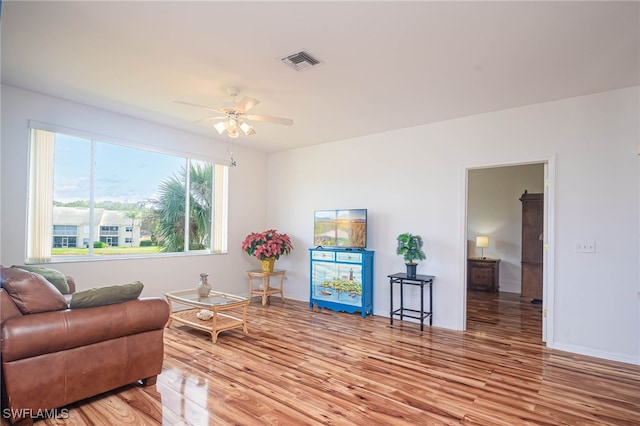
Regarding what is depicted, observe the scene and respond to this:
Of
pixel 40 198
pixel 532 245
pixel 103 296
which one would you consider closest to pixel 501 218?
pixel 532 245

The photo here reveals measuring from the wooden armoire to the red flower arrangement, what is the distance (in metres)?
4.43

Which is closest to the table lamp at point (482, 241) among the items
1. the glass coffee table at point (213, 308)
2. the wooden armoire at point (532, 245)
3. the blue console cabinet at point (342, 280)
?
the wooden armoire at point (532, 245)

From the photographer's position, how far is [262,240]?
5852mm

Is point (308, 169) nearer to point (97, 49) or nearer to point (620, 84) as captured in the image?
point (97, 49)

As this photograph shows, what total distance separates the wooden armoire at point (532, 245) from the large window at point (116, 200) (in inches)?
219

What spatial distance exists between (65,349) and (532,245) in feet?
23.0

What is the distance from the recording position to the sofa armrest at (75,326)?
2072 mm

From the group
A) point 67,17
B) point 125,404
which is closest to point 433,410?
point 125,404

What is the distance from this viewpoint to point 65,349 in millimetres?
2271

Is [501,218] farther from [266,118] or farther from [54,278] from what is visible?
[54,278]

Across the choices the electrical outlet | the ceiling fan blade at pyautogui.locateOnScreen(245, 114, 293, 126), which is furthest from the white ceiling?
the electrical outlet

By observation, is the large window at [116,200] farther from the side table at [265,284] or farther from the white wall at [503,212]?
the white wall at [503,212]

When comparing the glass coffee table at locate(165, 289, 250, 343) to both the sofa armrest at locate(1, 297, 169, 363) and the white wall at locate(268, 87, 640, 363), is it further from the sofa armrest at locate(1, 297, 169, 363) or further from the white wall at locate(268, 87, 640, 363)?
the white wall at locate(268, 87, 640, 363)

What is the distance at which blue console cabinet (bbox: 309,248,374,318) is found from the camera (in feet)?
16.7
